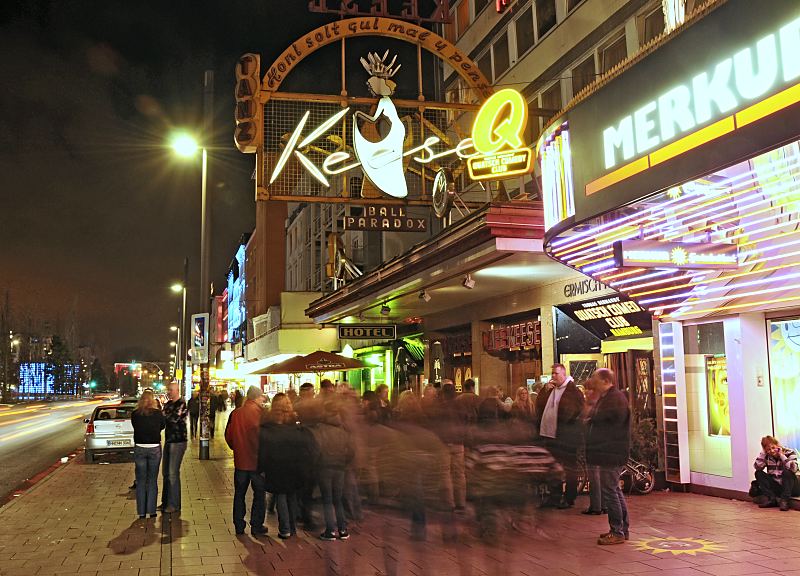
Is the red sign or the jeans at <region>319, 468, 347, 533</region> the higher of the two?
the red sign

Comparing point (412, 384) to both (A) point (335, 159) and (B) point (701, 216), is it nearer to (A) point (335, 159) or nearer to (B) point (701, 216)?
(A) point (335, 159)

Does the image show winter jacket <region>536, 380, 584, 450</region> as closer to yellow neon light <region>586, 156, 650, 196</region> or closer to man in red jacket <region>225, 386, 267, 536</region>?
yellow neon light <region>586, 156, 650, 196</region>

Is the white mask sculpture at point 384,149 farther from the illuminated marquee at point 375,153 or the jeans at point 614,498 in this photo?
the jeans at point 614,498

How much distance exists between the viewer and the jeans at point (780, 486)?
10398 mm

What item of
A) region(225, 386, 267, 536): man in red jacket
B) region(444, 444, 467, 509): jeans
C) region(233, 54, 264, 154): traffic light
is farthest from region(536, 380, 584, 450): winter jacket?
region(233, 54, 264, 154): traffic light

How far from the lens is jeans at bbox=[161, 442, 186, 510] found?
1130 cm

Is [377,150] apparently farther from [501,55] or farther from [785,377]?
[785,377]

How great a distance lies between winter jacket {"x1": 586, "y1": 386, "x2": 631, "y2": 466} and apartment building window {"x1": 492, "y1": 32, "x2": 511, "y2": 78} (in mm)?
16571

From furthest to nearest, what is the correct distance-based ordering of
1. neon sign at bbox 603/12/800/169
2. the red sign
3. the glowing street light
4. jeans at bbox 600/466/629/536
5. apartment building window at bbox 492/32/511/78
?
apartment building window at bbox 492/32/511/78 → the glowing street light → the red sign → jeans at bbox 600/466/629/536 → neon sign at bbox 603/12/800/169

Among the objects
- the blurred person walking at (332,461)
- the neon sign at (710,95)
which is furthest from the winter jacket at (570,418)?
the neon sign at (710,95)

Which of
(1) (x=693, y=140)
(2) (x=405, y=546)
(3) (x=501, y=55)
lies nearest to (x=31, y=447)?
(3) (x=501, y=55)

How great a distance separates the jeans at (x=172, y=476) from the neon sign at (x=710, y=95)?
24.5 ft

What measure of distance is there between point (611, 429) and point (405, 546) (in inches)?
106

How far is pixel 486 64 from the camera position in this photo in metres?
24.7
